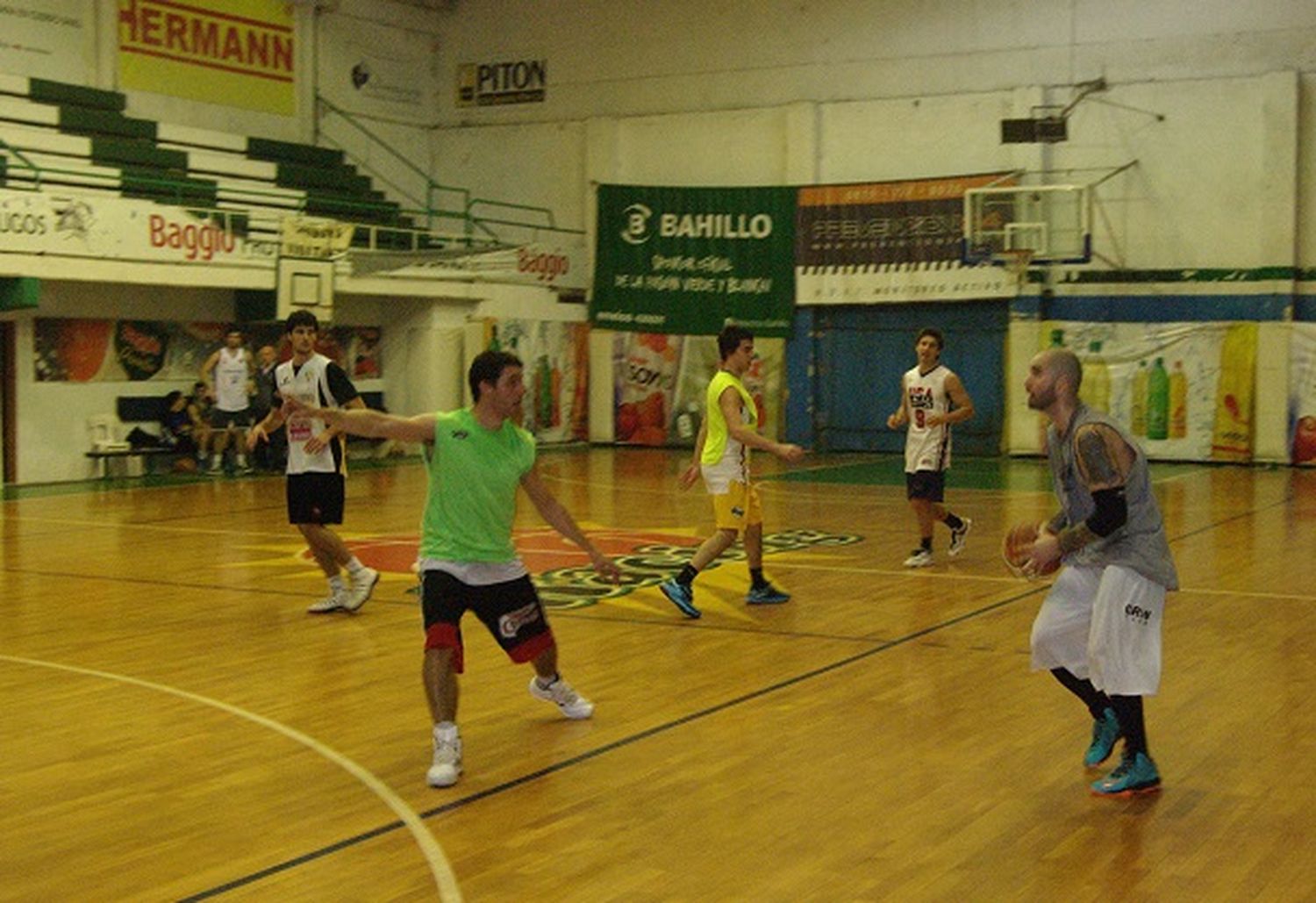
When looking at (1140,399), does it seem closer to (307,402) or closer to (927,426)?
(927,426)

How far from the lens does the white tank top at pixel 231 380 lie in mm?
23750

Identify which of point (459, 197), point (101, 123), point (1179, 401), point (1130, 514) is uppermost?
point (101, 123)

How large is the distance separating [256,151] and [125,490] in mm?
8879

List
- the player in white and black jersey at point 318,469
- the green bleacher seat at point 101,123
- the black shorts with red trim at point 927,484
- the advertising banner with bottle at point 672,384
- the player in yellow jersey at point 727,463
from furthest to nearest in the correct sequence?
1. the advertising banner with bottle at point 672,384
2. the green bleacher seat at point 101,123
3. the black shorts with red trim at point 927,484
4. the player in yellow jersey at point 727,463
5. the player in white and black jersey at point 318,469

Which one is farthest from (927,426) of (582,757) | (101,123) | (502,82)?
(502,82)

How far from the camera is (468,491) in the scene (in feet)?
24.3

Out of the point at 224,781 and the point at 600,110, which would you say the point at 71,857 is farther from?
the point at 600,110

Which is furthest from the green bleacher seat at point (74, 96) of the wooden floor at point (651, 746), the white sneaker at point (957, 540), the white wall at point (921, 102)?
the white sneaker at point (957, 540)

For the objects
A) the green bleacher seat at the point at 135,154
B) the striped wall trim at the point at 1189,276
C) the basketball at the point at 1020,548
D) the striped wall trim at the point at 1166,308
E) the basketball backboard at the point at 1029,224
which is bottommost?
the basketball at the point at 1020,548

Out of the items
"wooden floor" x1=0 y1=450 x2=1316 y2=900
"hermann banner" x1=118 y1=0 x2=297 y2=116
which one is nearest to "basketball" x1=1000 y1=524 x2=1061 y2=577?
"wooden floor" x1=0 y1=450 x2=1316 y2=900

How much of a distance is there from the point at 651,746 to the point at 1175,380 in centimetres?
2120

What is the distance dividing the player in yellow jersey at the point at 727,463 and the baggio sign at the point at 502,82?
2174 centimetres

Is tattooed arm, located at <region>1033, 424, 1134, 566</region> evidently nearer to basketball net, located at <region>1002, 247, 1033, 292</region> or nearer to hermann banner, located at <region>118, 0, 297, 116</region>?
basketball net, located at <region>1002, 247, 1033, 292</region>

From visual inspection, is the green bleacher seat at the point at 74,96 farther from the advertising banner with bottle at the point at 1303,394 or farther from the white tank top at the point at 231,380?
the advertising banner with bottle at the point at 1303,394
